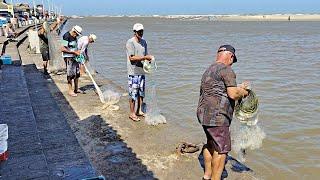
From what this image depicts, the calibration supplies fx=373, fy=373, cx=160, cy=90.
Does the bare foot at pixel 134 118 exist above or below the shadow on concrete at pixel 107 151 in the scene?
above

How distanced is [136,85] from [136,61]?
45 centimetres

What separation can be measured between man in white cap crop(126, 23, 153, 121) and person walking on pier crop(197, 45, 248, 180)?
2185 mm

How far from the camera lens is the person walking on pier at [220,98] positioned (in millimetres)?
3926

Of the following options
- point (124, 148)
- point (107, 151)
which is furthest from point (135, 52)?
point (107, 151)

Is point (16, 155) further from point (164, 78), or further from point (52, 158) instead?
point (164, 78)

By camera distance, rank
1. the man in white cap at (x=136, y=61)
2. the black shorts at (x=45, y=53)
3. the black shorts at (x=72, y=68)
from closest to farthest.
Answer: the man in white cap at (x=136, y=61) < the black shorts at (x=72, y=68) < the black shorts at (x=45, y=53)

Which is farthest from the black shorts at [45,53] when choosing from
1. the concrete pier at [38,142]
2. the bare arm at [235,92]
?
the bare arm at [235,92]

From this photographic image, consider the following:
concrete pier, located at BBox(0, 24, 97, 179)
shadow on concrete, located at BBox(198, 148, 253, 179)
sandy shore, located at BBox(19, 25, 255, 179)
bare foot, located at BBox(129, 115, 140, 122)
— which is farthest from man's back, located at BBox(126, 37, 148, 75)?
shadow on concrete, located at BBox(198, 148, 253, 179)

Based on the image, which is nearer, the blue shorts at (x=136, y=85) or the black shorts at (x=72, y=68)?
the blue shorts at (x=136, y=85)

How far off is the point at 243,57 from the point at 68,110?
528 inches

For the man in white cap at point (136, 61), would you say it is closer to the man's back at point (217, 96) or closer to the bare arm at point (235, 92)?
the man's back at point (217, 96)

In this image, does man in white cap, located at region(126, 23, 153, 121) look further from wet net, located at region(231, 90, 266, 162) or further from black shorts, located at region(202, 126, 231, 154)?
black shorts, located at region(202, 126, 231, 154)

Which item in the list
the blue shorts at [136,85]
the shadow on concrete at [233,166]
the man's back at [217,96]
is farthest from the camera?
the blue shorts at [136,85]

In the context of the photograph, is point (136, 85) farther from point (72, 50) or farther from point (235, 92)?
point (235, 92)
